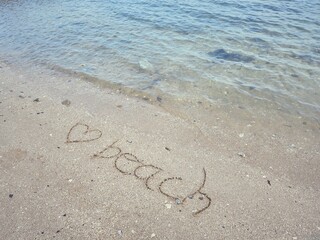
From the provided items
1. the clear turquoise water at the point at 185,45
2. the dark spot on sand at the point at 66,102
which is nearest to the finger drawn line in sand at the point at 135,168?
the dark spot on sand at the point at 66,102

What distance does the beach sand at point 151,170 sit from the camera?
4352 mm

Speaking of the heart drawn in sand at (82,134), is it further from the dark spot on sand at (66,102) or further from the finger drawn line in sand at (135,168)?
the dark spot on sand at (66,102)

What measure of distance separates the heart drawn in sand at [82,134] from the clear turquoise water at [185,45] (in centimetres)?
219

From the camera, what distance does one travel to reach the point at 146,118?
686cm

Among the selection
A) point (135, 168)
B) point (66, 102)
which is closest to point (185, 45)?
point (66, 102)

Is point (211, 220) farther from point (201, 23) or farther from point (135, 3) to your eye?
point (135, 3)

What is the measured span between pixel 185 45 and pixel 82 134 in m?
5.59

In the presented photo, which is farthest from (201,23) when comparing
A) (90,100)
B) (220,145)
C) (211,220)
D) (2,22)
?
(211,220)

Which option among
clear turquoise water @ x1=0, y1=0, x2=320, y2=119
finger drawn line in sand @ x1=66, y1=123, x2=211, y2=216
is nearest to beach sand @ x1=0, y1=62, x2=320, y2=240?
finger drawn line in sand @ x1=66, y1=123, x2=211, y2=216

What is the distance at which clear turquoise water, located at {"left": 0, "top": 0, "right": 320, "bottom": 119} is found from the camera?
26.9 ft

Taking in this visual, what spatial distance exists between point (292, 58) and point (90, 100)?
19.8 feet

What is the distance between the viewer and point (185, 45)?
10492 mm

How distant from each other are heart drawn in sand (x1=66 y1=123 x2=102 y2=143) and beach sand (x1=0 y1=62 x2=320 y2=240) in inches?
0.8

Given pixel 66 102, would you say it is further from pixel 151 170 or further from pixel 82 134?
pixel 151 170
